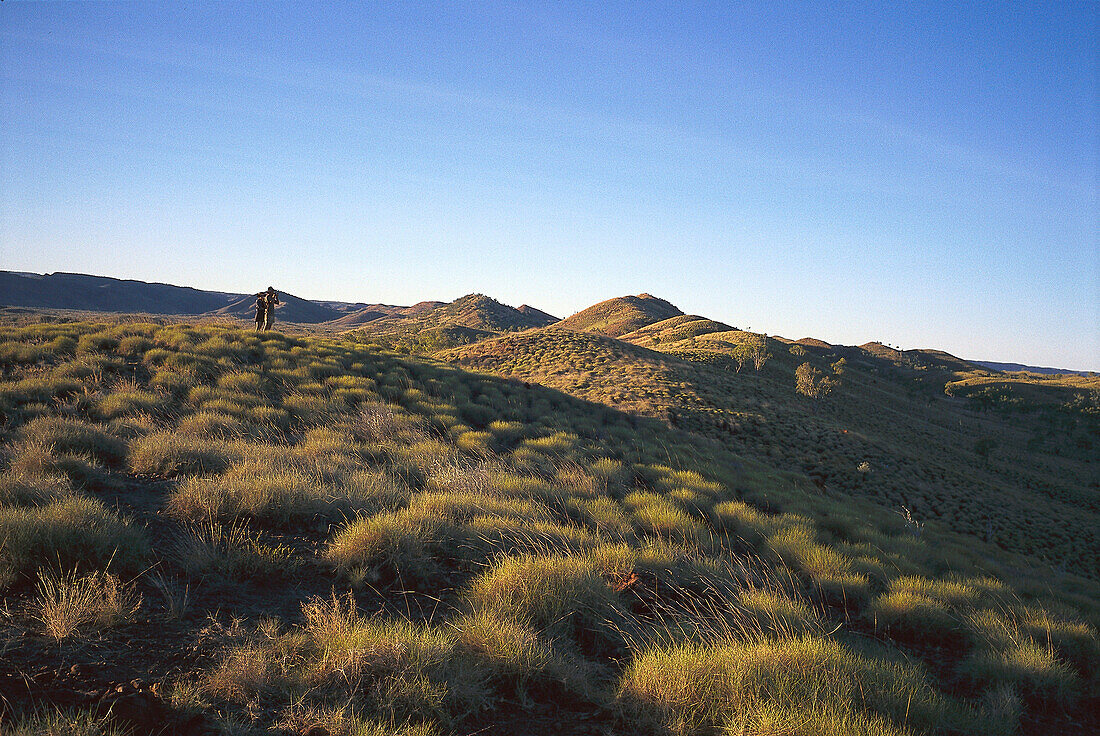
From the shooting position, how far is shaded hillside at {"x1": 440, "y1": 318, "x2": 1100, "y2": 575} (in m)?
27.2

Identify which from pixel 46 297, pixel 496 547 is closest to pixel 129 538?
pixel 496 547

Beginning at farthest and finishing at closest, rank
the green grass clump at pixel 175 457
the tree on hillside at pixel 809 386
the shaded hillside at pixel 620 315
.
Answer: the shaded hillside at pixel 620 315
the tree on hillside at pixel 809 386
the green grass clump at pixel 175 457

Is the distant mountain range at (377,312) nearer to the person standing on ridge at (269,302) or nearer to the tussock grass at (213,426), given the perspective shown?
the person standing on ridge at (269,302)

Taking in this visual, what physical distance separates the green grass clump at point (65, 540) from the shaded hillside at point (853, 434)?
78.8ft

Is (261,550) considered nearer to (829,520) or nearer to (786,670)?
(786,670)

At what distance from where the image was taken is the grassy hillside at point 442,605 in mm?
2844

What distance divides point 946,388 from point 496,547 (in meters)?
124

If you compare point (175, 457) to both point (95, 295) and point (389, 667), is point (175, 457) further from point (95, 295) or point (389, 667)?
point (95, 295)

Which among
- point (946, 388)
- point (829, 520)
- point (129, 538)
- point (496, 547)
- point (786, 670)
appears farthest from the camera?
point (946, 388)

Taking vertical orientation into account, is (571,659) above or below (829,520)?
above

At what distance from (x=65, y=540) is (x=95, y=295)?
16290cm

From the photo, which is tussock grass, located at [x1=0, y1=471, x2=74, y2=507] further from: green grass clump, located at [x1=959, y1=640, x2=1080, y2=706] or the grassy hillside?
green grass clump, located at [x1=959, y1=640, x2=1080, y2=706]

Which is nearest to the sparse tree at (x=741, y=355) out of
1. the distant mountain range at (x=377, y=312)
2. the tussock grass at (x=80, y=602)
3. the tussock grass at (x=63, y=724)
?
the distant mountain range at (x=377, y=312)

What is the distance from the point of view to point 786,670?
3.27 m
